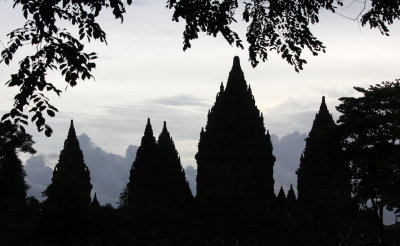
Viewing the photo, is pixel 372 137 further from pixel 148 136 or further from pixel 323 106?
pixel 323 106

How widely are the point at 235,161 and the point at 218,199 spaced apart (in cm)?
453

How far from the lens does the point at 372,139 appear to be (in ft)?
120

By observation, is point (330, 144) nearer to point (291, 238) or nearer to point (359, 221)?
point (291, 238)

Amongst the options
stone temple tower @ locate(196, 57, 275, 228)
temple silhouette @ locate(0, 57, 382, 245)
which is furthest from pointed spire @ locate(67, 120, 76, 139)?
stone temple tower @ locate(196, 57, 275, 228)

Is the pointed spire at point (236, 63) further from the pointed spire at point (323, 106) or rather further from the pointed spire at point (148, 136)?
the pointed spire at point (148, 136)

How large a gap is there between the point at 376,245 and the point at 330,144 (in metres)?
8.75

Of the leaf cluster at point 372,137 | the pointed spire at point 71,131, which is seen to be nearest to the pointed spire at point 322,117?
the pointed spire at point 71,131

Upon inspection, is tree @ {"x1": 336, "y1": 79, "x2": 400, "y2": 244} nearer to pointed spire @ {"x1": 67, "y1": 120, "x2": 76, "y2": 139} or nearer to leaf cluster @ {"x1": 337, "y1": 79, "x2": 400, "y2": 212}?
leaf cluster @ {"x1": 337, "y1": 79, "x2": 400, "y2": 212}

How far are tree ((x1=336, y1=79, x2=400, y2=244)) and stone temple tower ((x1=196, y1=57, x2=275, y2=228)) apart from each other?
28797 millimetres

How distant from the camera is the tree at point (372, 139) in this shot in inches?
1369

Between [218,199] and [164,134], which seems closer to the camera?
[218,199]

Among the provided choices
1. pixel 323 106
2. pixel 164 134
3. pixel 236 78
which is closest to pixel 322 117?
pixel 323 106

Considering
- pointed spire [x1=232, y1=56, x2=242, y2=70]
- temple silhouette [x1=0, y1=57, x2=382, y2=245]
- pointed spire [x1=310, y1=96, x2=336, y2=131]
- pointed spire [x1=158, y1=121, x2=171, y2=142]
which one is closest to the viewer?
temple silhouette [x1=0, y1=57, x2=382, y2=245]

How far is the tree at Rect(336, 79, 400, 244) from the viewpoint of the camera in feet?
114
